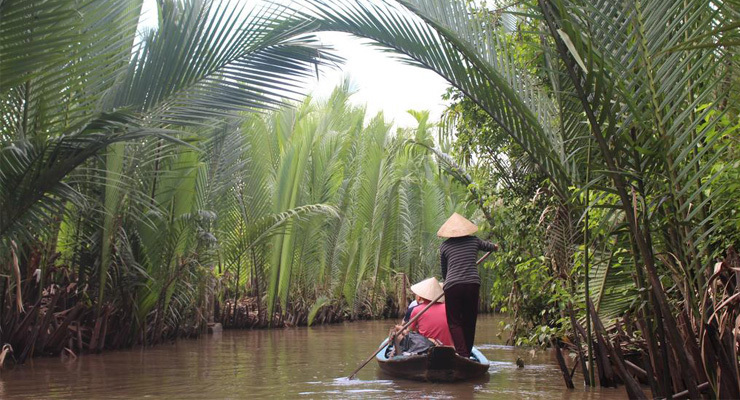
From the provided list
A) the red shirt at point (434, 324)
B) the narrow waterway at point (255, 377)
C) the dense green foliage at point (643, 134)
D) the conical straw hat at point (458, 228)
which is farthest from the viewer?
the red shirt at point (434, 324)

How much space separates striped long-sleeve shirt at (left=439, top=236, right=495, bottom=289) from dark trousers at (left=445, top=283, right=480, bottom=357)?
7 centimetres

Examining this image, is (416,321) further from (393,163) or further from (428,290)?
(393,163)

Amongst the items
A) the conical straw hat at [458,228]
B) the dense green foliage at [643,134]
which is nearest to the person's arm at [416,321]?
the conical straw hat at [458,228]

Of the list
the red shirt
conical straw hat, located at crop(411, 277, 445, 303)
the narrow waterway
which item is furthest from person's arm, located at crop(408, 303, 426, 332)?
the narrow waterway

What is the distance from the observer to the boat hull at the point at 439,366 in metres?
7.56

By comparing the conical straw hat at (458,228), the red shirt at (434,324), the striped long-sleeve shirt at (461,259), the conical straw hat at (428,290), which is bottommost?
the red shirt at (434,324)

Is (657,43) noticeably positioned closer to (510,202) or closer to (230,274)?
(510,202)

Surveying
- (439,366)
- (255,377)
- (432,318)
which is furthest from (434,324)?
(255,377)

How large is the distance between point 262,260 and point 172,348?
14.8ft

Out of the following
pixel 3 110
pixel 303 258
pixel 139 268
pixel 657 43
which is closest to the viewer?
pixel 657 43

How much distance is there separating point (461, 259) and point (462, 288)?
34cm

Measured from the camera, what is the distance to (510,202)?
11.0m

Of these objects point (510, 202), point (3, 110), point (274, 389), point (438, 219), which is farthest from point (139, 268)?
point (438, 219)

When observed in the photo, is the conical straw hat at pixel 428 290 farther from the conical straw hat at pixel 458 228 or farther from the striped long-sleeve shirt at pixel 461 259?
the conical straw hat at pixel 458 228
